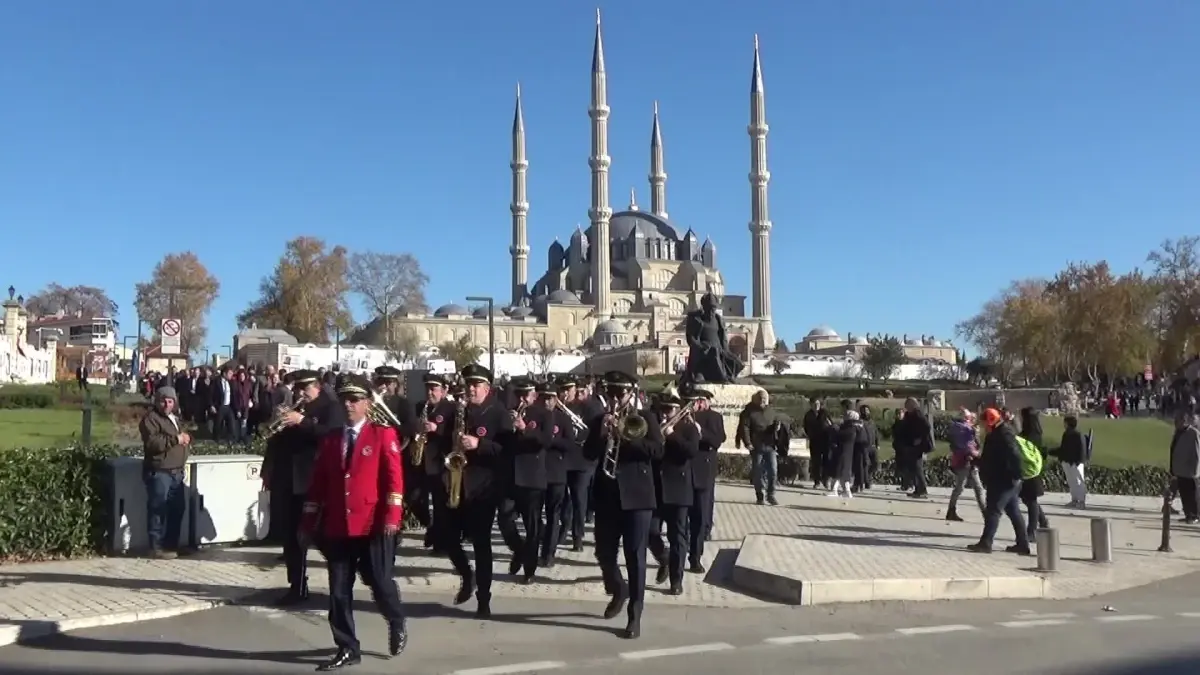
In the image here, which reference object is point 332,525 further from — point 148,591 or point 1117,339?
point 1117,339

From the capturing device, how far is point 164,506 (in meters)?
9.74

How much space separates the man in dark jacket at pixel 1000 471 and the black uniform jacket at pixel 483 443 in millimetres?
5452

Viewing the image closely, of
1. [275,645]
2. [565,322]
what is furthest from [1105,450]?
[565,322]

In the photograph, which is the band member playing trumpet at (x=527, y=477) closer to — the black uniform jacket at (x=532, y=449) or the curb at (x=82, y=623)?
the black uniform jacket at (x=532, y=449)

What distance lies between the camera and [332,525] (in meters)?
6.18

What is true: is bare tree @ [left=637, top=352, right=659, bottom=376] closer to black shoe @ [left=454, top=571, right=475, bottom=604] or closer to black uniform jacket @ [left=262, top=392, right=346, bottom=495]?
black uniform jacket @ [left=262, top=392, right=346, bottom=495]

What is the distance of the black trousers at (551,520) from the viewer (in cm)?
985

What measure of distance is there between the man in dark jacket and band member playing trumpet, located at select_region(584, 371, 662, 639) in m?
4.81

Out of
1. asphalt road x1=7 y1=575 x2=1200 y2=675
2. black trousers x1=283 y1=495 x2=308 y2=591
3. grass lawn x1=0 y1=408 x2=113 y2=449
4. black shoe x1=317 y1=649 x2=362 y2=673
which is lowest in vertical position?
asphalt road x1=7 y1=575 x2=1200 y2=675

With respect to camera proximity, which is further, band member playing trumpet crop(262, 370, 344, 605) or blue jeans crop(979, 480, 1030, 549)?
blue jeans crop(979, 480, 1030, 549)

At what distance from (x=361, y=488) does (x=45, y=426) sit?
18994 mm

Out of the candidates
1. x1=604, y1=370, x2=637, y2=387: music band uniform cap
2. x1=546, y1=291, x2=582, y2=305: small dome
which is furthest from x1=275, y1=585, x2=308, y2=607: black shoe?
x1=546, y1=291, x2=582, y2=305: small dome

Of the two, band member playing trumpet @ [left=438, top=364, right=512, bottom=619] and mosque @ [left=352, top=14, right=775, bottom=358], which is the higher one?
mosque @ [left=352, top=14, right=775, bottom=358]

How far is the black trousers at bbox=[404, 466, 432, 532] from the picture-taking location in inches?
344
